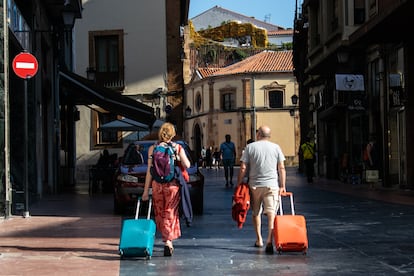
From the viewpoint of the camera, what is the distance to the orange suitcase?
9.30 m

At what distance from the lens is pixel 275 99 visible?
73.2 m

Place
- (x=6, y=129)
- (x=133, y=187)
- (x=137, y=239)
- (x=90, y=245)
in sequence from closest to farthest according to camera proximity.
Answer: (x=137, y=239) < (x=90, y=245) < (x=6, y=129) < (x=133, y=187)

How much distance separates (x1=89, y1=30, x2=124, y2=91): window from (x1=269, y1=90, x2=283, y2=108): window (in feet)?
129

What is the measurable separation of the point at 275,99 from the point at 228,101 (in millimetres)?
4736

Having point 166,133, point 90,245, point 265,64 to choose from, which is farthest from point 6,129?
point 265,64

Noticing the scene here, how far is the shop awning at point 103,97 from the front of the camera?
81.6ft

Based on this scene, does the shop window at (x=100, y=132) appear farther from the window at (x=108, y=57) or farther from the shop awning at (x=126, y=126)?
the shop awning at (x=126, y=126)

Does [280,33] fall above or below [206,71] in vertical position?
above

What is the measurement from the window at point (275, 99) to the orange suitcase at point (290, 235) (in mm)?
64000

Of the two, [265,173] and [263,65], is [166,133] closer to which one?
[265,173]

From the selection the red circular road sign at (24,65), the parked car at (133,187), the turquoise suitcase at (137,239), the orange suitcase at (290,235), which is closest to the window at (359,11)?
the parked car at (133,187)

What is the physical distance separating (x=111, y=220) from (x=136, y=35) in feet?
68.6

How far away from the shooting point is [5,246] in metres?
10.5

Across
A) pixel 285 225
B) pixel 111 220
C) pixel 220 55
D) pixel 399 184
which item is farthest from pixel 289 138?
pixel 285 225
